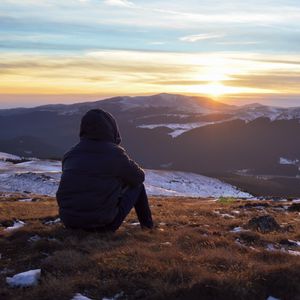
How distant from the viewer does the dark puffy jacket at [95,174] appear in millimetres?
9680

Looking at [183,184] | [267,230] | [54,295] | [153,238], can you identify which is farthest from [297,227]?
[183,184]

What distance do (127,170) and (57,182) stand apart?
2059 inches

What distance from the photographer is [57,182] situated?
Result: 60938 mm

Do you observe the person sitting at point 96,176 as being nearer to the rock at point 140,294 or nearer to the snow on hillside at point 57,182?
the rock at point 140,294

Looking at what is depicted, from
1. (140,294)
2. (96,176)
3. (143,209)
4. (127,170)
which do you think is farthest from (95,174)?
(140,294)

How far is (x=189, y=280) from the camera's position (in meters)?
6.85

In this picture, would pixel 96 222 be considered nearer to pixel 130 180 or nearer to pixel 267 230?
pixel 130 180

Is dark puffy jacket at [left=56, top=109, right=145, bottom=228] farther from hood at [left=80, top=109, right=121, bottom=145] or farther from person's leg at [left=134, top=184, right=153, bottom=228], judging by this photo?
person's leg at [left=134, top=184, right=153, bottom=228]

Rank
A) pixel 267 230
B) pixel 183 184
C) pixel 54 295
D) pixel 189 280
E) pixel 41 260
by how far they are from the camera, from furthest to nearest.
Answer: pixel 183 184 < pixel 267 230 < pixel 41 260 < pixel 189 280 < pixel 54 295

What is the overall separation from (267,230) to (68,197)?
5.74 metres

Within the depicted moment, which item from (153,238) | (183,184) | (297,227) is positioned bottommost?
(183,184)

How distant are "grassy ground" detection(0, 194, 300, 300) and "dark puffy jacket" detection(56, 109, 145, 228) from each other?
1.69 ft

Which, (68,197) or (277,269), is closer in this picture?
(277,269)

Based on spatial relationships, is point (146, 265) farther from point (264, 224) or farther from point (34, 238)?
point (264, 224)
